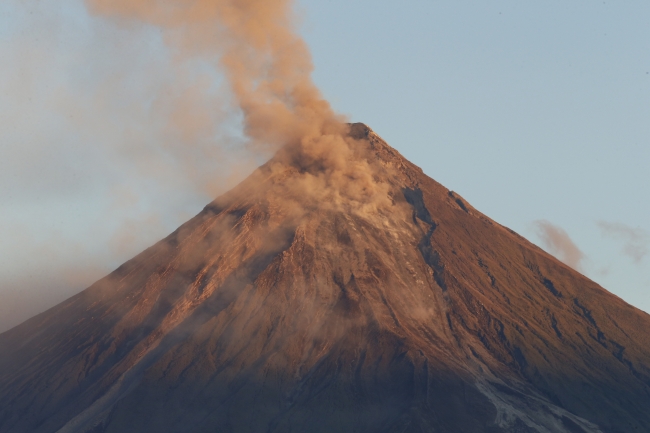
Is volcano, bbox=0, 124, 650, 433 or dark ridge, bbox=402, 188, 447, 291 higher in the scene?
dark ridge, bbox=402, 188, 447, 291

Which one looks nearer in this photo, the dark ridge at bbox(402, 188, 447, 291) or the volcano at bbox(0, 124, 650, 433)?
the volcano at bbox(0, 124, 650, 433)

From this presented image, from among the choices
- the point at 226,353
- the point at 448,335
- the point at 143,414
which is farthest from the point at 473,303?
the point at 143,414

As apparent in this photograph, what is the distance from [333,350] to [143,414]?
28645 millimetres

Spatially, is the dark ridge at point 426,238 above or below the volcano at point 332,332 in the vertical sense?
above

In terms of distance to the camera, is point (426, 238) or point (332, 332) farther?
point (426, 238)

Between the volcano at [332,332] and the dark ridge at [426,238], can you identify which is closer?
the volcano at [332,332]

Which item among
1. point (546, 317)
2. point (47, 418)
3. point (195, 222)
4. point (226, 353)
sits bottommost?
point (47, 418)

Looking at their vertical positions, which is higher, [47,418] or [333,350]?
[333,350]

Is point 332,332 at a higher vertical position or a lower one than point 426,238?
lower

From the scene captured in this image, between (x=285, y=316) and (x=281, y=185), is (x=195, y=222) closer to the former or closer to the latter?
(x=281, y=185)

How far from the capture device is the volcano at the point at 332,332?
488 ft

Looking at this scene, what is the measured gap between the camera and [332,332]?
16275 cm

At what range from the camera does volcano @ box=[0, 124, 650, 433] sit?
148750mm

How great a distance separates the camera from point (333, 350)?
15950 cm
